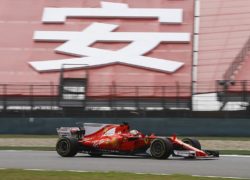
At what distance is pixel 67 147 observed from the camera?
1820cm

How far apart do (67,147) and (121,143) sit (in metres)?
1.48

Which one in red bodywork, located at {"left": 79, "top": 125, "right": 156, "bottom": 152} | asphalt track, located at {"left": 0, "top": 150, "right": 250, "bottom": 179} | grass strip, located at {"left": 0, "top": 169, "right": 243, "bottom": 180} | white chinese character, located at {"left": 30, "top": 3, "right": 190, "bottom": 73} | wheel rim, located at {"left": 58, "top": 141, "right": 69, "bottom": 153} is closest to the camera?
grass strip, located at {"left": 0, "top": 169, "right": 243, "bottom": 180}

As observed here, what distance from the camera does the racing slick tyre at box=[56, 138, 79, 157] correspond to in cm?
1811

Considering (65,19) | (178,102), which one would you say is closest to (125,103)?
(178,102)

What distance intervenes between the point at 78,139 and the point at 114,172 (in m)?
5.16

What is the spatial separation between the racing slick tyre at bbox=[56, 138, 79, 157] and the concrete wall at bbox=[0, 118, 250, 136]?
498 inches

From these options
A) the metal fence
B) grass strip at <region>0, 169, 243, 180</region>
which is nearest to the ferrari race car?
grass strip at <region>0, 169, 243, 180</region>

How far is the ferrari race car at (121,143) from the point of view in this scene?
55.0 feet

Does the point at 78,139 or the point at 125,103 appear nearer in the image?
the point at 78,139

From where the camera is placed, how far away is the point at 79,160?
16.9 m

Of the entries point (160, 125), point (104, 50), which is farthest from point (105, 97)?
point (104, 50)

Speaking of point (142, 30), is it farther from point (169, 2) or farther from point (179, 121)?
point (179, 121)

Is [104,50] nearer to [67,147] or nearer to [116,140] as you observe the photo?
[67,147]

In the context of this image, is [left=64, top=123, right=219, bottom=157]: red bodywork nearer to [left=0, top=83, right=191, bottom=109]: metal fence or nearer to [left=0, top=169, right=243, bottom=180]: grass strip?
[left=0, top=169, right=243, bottom=180]: grass strip
